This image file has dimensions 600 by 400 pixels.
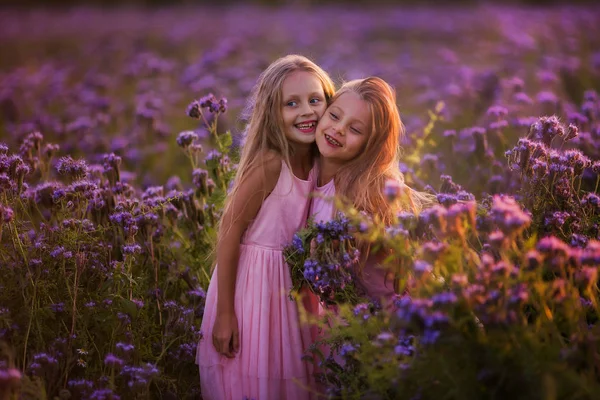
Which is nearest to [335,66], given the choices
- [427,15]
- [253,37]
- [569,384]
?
[253,37]

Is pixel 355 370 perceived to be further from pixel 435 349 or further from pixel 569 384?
pixel 569 384

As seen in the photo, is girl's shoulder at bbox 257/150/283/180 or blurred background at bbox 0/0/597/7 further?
blurred background at bbox 0/0/597/7

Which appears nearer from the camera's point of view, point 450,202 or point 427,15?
point 450,202

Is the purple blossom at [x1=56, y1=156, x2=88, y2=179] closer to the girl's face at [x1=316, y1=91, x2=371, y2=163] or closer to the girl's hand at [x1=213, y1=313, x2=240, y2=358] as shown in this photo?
the girl's hand at [x1=213, y1=313, x2=240, y2=358]

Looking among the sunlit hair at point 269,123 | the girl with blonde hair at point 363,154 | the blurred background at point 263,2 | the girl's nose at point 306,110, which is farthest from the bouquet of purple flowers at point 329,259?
the blurred background at point 263,2

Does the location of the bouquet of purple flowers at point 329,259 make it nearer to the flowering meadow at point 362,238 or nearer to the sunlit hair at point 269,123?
the flowering meadow at point 362,238

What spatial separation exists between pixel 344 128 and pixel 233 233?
2.31 feet

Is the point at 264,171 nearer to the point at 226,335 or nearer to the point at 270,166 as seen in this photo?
the point at 270,166

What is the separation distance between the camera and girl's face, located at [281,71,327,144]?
2.98 m

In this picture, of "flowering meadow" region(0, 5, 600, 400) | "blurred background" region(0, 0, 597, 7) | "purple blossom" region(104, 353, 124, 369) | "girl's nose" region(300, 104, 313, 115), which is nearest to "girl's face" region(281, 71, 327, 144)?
"girl's nose" region(300, 104, 313, 115)

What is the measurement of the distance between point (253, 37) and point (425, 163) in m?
7.74

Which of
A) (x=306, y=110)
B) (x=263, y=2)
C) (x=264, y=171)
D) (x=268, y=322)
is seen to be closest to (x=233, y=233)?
(x=264, y=171)

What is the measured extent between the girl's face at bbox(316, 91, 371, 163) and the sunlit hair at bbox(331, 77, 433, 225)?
32 millimetres

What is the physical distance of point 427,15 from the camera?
1528 cm
